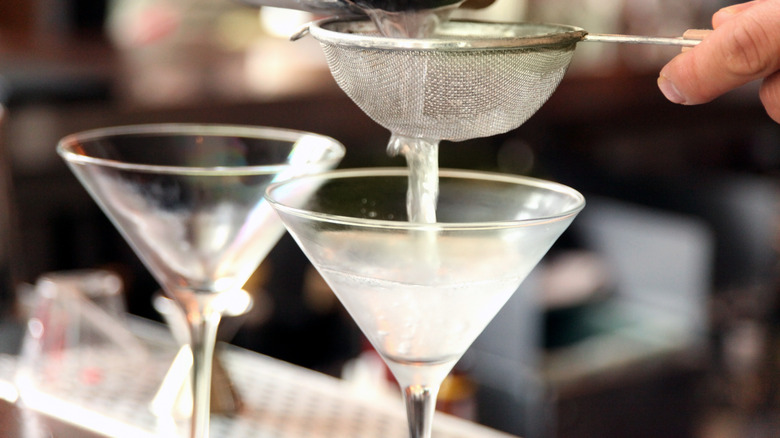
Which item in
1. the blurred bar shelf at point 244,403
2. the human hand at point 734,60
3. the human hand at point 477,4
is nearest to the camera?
the human hand at point 734,60

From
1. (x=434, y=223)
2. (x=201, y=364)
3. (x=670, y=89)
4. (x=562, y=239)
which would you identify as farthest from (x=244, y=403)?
(x=562, y=239)

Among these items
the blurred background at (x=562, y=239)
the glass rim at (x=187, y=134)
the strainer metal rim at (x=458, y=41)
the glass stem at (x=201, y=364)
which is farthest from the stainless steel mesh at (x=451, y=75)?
the blurred background at (x=562, y=239)

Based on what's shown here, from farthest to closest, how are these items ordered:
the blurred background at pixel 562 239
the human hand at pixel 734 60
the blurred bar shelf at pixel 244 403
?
the blurred background at pixel 562 239, the blurred bar shelf at pixel 244 403, the human hand at pixel 734 60

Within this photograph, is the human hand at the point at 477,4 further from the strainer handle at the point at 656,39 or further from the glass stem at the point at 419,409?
the glass stem at the point at 419,409

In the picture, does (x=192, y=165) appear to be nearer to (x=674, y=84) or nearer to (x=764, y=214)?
(x=674, y=84)

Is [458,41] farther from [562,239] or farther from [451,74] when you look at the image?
[562,239]

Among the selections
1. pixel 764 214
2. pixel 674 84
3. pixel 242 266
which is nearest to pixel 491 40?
pixel 674 84

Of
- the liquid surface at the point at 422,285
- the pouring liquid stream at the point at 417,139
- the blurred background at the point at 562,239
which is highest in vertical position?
the pouring liquid stream at the point at 417,139
